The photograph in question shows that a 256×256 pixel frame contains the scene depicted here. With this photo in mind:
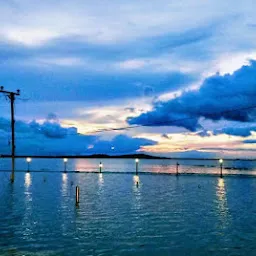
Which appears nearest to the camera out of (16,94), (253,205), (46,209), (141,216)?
(141,216)

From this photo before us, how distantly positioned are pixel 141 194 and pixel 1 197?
19134 millimetres

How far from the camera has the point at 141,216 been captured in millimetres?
37750

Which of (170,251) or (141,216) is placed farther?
(141,216)

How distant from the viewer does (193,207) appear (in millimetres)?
43781

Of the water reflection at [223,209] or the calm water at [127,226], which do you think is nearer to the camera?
the calm water at [127,226]

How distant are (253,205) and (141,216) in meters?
16.3

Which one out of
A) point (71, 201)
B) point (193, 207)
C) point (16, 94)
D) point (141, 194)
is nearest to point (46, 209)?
point (71, 201)

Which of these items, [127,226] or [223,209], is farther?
[223,209]

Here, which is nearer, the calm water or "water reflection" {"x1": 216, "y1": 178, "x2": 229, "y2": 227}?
the calm water

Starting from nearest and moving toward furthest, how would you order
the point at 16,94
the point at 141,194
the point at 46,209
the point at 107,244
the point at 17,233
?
the point at 107,244 → the point at 17,233 → the point at 46,209 → the point at 141,194 → the point at 16,94

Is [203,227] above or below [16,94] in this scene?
below

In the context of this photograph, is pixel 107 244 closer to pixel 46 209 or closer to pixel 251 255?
pixel 251 255

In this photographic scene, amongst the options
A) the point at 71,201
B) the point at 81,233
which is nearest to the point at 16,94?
the point at 71,201

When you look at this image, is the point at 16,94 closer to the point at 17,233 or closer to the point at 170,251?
the point at 17,233
